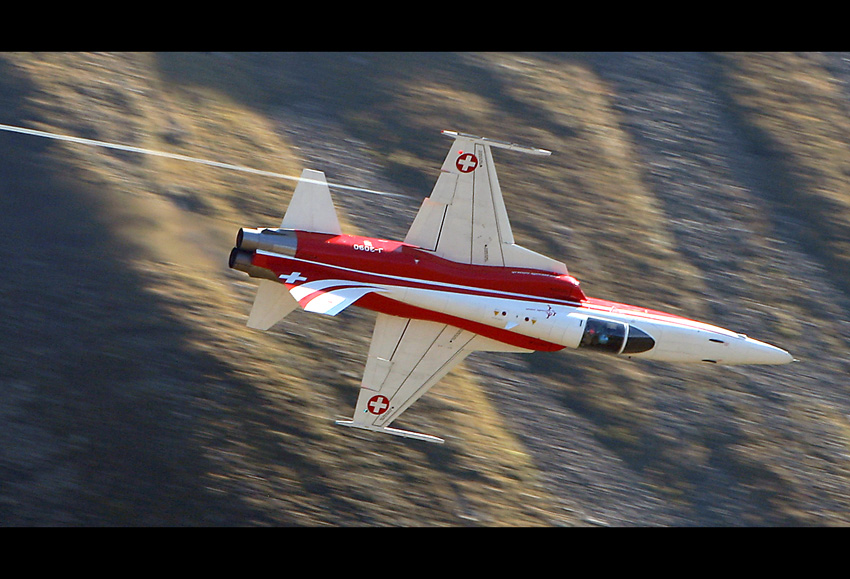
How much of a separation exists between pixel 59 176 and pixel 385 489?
46.3ft

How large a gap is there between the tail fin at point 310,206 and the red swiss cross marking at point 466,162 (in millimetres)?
3141

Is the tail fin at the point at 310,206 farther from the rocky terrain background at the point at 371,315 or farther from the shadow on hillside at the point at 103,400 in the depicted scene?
the shadow on hillside at the point at 103,400

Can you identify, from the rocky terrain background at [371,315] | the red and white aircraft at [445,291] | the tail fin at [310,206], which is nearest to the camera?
the red and white aircraft at [445,291]

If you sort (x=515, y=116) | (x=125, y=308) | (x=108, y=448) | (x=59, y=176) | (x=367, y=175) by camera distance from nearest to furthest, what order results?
(x=108, y=448) → (x=125, y=308) → (x=59, y=176) → (x=367, y=175) → (x=515, y=116)

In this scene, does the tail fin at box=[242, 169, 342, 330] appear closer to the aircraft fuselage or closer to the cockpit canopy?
the aircraft fuselage

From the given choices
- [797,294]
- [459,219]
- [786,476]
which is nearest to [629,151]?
[797,294]

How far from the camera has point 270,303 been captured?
794 inches

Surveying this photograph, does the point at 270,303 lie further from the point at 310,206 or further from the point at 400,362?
the point at 400,362

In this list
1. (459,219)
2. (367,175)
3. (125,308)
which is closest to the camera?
(459,219)

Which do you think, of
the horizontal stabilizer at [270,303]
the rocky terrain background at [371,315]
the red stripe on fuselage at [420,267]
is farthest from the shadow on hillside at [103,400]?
the red stripe on fuselage at [420,267]

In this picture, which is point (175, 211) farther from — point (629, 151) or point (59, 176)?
point (629, 151)

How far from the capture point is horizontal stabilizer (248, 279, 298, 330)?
20.1 meters

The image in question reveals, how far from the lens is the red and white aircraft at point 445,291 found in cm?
1969

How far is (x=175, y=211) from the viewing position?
27.3 meters
